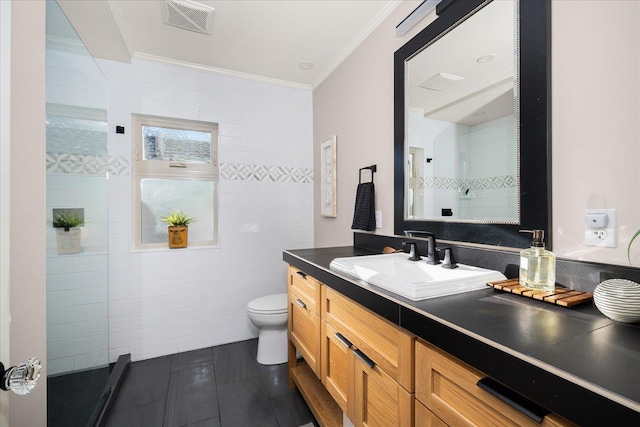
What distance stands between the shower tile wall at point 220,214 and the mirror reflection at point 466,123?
1.43m

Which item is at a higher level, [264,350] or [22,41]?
[22,41]

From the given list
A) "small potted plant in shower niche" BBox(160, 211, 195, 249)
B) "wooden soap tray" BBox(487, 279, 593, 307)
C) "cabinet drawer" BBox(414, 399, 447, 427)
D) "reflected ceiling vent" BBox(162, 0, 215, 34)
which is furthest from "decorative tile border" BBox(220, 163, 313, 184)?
"cabinet drawer" BBox(414, 399, 447, 427)

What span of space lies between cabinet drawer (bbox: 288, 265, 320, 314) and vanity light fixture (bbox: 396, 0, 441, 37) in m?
1.52

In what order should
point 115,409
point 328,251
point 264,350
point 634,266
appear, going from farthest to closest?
point 264,350 → point 328,251 → point 115,409 → point 634,266

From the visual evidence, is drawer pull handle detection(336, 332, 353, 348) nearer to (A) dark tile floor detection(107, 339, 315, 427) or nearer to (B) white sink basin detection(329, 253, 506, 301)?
(B) white sink basin detection(329, 253, 506, 301)

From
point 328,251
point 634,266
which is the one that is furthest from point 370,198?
point 634,266

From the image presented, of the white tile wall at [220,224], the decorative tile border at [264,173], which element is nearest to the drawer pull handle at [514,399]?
the white tile wall at [220,224]

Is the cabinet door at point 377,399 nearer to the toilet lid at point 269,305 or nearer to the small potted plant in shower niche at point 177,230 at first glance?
the toilet lid at point 269,305

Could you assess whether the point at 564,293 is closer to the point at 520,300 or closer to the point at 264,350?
the point at 520,300

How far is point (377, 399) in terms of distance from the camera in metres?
1.03

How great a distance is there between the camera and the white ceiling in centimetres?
180

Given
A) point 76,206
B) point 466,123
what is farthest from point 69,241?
point 466,123

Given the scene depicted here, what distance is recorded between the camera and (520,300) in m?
0.90

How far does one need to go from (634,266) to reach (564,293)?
0.62 feet
